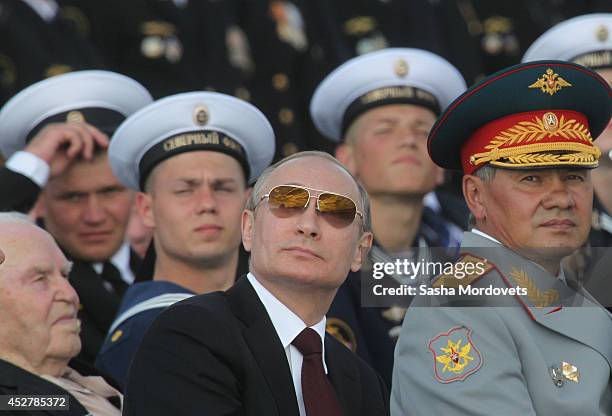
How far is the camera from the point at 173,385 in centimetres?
456

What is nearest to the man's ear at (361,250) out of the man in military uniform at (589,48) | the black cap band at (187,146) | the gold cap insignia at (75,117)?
the black cap band at (187,146)

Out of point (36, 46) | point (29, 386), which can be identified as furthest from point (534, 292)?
point (36, 46)

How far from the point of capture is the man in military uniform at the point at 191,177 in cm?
674

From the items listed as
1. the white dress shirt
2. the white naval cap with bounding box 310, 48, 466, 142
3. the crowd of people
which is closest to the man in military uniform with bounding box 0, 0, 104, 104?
the crowd of people

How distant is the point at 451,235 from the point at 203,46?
3583mm

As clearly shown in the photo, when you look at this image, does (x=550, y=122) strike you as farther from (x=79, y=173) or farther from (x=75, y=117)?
(x=75, y=117)

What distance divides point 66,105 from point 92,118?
15 cm

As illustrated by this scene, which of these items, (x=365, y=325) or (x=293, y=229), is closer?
(x=293, y=229)

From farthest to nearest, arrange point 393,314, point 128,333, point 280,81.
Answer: point 280,81, point 393,314, point 128,333

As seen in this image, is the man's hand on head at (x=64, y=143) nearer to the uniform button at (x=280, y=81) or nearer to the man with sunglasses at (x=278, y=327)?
the man with sunglasses at (x=278, y=327)

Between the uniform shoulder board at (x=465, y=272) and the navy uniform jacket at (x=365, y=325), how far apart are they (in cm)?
167

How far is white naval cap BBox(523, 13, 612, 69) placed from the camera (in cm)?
772

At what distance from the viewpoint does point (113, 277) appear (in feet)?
25.0

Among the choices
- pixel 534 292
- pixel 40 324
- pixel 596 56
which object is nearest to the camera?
pixel 534 292
